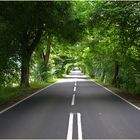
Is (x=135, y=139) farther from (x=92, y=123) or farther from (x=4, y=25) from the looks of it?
(x=4, y=25)

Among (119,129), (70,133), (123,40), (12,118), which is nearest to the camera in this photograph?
Result: (70,133)

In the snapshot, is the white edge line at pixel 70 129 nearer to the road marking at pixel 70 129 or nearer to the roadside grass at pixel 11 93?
the road marking at pixel 70 129

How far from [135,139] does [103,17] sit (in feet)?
50.0

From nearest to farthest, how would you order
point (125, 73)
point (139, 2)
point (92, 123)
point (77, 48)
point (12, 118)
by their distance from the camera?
point (92, 123)
point (12, 118)
point (139, 2)
point (125, 73)
point (77, 48)

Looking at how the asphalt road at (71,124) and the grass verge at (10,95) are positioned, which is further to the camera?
the grass verge at (10,95)

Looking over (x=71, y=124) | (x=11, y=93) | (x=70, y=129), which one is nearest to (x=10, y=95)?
(x=11, y=93)

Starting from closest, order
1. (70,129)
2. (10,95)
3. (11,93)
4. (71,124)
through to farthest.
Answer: (70,129), (71,124), (10,95), (11,93)

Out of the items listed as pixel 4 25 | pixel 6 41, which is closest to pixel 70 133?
pixel 4 25

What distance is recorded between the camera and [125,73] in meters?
29.7

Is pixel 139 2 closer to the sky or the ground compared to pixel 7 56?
closer to the sky

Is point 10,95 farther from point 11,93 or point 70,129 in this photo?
point 70,129

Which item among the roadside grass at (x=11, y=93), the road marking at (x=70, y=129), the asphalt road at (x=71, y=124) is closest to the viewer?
the road marking at (x=70, y=129)

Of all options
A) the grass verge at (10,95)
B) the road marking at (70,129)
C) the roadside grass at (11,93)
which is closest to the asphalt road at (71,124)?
the road marking at (70,129)

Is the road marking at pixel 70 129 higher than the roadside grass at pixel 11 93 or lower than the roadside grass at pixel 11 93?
lower
